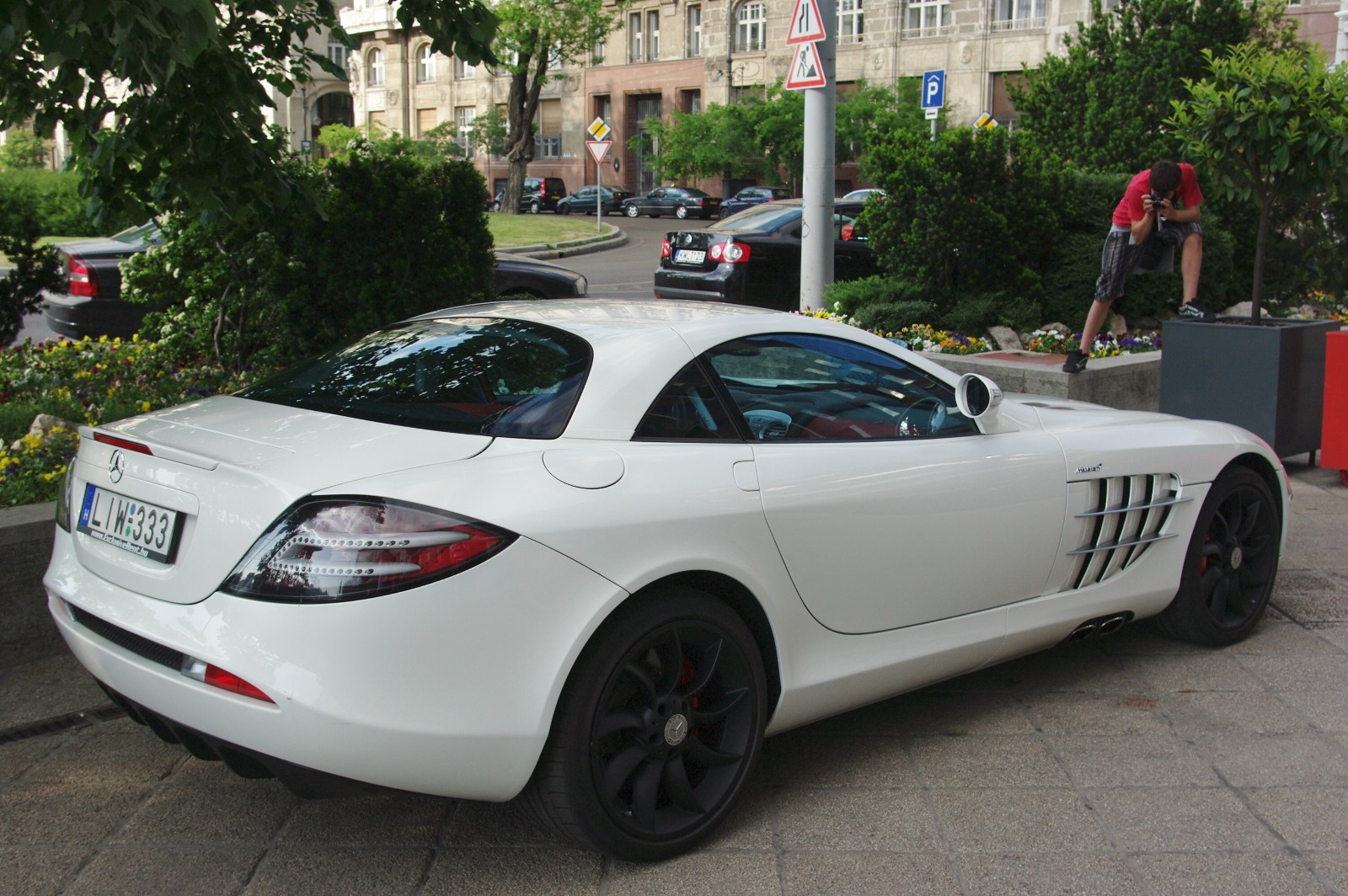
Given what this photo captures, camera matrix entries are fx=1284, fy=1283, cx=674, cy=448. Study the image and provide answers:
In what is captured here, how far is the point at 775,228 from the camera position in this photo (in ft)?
46.8

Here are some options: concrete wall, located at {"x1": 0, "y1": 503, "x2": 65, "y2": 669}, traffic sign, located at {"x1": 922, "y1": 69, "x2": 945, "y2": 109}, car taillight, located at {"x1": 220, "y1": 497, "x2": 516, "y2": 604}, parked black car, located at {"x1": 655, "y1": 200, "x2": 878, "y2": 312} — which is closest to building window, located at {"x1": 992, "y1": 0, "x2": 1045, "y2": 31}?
traffic sign, located at {"x1": 922, "y1": 69, "x2": 945, "y2": 109}

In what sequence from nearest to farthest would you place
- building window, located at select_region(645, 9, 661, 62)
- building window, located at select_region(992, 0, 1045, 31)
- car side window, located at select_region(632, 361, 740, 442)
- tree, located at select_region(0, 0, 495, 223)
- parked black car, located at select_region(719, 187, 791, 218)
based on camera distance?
1. car side window, located at select_region(632, 361, 740, 442)
2. tree, located at select_region(0, 0, 495, 223)
3. parked black car, located at select_region(719, 187, 791, 218)
4. building window, located at select_region(992, 0, 1045, 31)
5. building window, located at select_region(645, 9, 661, 62)

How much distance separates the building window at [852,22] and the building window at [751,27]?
4.25 metres

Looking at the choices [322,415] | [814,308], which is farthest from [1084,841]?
[814,308]

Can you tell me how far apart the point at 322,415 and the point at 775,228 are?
444 inches

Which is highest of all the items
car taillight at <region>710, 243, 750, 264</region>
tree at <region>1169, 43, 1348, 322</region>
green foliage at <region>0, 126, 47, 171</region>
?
green foliage at <region>0, 126, 47, 171</region>

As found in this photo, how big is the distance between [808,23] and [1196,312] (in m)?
3.73

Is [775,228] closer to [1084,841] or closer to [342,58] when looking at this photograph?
[1084,841]

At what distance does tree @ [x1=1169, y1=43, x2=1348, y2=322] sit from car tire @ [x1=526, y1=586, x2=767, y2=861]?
5.72 metres

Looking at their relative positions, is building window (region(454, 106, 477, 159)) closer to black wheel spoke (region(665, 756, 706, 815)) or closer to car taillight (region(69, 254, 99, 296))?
car taillight (region(69, 254, 99, 296))

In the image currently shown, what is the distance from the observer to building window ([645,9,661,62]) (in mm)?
61094

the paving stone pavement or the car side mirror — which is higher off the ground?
the car side mirror

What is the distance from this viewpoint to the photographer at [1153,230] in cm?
855

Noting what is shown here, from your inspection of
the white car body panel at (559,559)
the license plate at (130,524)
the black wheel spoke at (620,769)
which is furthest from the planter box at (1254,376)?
the license plate at (130,524)
